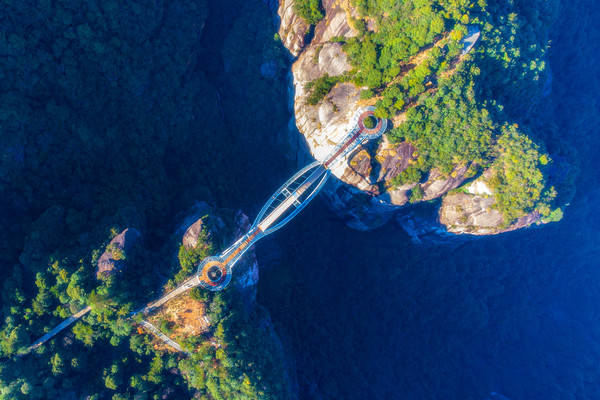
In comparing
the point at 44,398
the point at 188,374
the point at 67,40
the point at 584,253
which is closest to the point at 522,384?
the point at 584,253

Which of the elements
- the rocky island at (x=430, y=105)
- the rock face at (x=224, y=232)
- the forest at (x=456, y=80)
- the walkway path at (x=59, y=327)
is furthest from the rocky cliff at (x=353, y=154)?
the walkway path at (x=59, y=327)

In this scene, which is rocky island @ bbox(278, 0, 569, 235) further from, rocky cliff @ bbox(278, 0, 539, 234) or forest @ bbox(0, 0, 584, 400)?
forest @ bbox(0, 0, 584, 400)

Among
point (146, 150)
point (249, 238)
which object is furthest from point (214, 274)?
point (146, 150)

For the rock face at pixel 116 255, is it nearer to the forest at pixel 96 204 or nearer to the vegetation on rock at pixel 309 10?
the forest at pixel 96 204

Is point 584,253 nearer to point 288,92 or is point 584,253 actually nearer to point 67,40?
point 288,92

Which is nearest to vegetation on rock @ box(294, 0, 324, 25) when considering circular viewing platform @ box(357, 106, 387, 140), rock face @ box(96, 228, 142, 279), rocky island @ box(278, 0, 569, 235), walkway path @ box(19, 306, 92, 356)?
rocky island @ box(278, 0, 569, 235)

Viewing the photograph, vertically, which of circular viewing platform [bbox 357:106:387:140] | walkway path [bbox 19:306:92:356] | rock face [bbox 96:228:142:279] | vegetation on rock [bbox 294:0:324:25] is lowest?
circular viewing platform [bbox 357:106:387:140]
